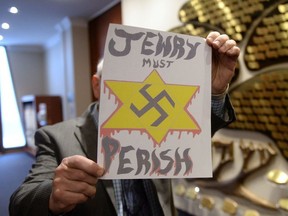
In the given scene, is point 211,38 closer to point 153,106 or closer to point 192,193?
point 153,106

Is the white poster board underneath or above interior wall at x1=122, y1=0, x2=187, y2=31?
underneath

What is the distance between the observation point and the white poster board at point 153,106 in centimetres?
45

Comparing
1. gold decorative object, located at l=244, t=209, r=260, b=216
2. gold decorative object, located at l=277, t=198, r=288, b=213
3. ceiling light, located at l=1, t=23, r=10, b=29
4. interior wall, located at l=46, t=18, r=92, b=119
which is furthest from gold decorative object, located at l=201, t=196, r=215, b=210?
ceiling light, located at l=1, t=23, r=10, b=29

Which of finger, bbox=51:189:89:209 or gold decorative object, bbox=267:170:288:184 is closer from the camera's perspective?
finger, bbox=51:189:89:209

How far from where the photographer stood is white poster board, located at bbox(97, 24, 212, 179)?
0.45m

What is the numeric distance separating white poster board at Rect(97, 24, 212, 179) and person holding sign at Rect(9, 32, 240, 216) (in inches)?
2.0

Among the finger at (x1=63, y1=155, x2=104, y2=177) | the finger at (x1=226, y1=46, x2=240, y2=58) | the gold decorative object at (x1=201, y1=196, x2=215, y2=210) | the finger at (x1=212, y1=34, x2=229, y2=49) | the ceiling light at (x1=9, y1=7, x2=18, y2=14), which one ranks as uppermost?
the ceiling light at (x1=9, y1=7, x2=18, y2=14)

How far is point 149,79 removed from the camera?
479mm

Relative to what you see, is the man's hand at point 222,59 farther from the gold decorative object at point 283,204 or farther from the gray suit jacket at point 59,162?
the gold decorative object at point 283,204

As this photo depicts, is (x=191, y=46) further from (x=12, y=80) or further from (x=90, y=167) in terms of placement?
(x=12, y=80)

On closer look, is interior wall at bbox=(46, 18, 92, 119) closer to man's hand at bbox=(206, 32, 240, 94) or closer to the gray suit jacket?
the gray suit jacket

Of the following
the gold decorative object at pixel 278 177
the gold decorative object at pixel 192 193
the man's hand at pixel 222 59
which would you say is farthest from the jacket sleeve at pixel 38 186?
the gold decorative object at pixel 192 193

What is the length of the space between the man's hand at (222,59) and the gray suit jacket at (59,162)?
8 cm

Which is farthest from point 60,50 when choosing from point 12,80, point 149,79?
point 149,79
